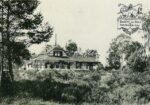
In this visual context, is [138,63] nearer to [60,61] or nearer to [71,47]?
[60,61]

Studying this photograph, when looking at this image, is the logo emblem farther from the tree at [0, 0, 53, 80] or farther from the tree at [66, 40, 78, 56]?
the tree at [66, 40, 78, 56]

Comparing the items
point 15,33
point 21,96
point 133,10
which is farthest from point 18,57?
point 133,10

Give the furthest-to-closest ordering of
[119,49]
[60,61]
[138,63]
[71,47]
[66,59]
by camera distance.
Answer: [71,47], [119,49], [66,59], [60,61], [138,63]

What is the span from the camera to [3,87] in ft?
105

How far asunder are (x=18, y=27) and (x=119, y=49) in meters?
67.1

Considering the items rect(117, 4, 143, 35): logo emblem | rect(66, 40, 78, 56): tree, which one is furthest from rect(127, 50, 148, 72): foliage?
rect(66, 40, 78, 56): tree

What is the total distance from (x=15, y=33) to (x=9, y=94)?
8303mm

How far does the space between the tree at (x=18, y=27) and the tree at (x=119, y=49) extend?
56.6 m

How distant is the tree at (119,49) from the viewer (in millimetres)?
95144

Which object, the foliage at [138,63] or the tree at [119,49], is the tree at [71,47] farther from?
the foliage at [138,63]

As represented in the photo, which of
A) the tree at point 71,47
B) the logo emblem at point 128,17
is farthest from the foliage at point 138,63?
the tree at point 71,47

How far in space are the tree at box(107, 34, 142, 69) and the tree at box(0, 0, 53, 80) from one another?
56635 mm

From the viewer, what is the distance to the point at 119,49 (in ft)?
334

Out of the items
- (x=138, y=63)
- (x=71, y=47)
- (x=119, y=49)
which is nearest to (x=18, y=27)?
Result: (x=138, y=63)
